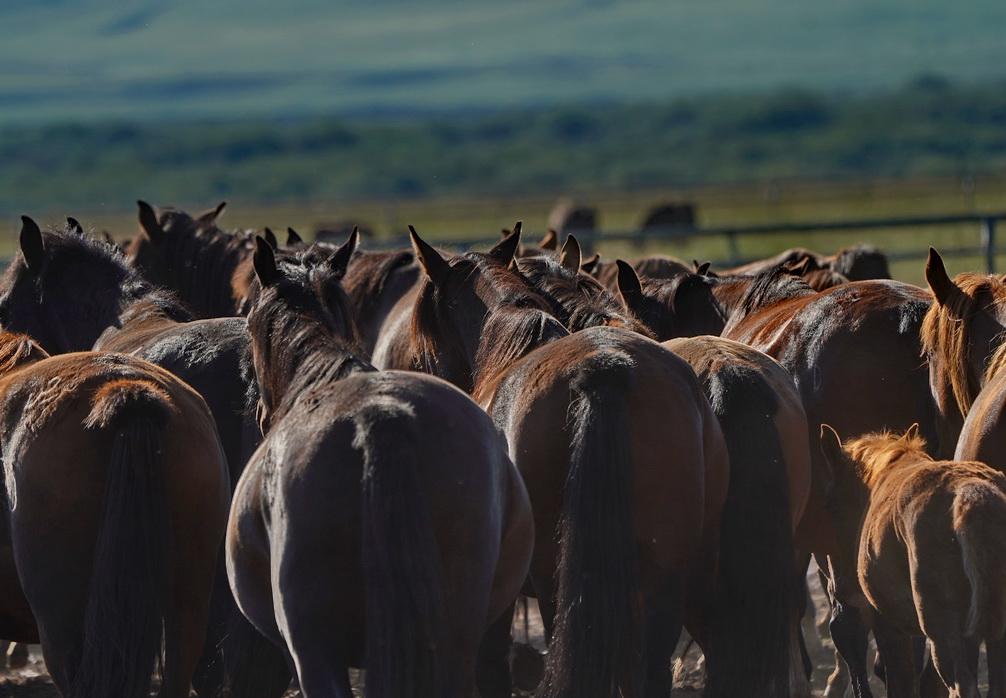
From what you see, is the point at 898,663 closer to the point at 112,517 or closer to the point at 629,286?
the point at 629,286

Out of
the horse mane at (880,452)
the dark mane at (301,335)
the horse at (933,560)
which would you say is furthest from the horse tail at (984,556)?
the dark mane at (301,335)

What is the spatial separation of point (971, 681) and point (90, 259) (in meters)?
4.45

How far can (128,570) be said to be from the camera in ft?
15.1

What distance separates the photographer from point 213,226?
9.36m

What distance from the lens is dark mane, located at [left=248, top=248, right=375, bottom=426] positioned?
15.1 feet

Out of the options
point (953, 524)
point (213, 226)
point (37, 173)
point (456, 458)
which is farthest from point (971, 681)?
point (37, 173)

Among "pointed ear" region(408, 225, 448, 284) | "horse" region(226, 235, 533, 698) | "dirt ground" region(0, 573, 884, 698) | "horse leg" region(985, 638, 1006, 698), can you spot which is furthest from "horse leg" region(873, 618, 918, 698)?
"pointed ear" region(408, 225, 448, 284)

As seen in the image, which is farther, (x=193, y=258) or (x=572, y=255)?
(x=193, y=258)

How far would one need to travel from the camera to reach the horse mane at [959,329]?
20.8 feet

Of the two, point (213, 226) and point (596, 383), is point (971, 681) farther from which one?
point (213, 226)

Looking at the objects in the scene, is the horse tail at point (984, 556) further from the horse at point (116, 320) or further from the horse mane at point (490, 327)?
the horse at point (116, 320)

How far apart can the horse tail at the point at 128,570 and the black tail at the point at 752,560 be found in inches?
80.8

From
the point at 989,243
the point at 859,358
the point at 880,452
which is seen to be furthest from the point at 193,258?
the point at 989,243

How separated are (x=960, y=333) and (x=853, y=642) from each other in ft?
4.72
